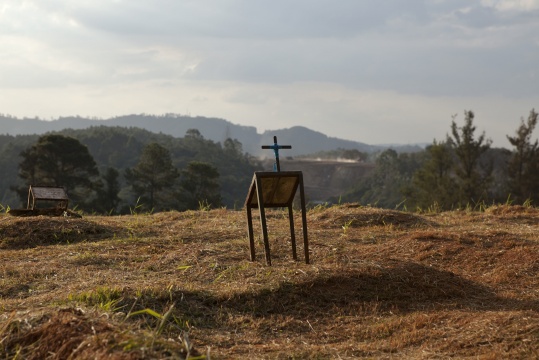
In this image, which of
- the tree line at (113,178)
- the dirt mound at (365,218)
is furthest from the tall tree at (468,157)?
the dirt mound at (365,218)

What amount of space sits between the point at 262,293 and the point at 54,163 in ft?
107

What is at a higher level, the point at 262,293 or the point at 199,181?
the point at 199,181

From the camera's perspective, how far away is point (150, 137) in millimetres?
93312

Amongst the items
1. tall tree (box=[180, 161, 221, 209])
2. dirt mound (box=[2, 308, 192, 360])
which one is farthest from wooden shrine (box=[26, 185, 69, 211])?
tall tree (box=[180, 161, 221, 209])

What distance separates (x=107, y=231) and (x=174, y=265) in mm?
3010

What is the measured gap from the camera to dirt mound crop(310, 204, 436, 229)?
11.0 metres

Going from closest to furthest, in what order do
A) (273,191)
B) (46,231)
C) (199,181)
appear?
(273,191) < (46,231) < (199,181)

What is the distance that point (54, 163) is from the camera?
36.2m

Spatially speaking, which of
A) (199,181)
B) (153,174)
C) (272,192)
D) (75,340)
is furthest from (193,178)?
(75,340)

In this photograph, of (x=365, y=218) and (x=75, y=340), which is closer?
(x=75, y=340)

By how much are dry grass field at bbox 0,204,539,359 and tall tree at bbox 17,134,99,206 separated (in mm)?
26739

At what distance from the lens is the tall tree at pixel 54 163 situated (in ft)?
116

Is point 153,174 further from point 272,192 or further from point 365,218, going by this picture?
point 272,192

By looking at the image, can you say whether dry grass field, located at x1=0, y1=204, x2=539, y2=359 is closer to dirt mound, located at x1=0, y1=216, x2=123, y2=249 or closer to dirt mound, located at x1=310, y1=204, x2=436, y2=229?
dirt mound, located at x1=0, y1=216, x2=123, y2=249
